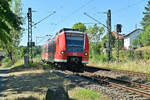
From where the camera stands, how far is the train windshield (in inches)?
665

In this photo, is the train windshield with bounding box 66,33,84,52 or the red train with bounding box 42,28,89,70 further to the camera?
the train windshield with bounding box 66,33,84,52

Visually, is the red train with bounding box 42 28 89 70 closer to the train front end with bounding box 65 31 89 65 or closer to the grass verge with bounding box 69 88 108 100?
the train front end with bounding box 65 31 89 65

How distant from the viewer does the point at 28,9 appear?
1087 inches

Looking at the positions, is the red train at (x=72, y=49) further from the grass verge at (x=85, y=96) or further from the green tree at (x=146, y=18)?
the green tree at (x=146, y=18)

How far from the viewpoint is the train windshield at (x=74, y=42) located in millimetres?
16891

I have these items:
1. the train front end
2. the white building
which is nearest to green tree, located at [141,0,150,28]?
the white building

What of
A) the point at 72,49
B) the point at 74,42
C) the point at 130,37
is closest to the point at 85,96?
the point at 72,49

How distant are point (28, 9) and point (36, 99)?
21223 mm

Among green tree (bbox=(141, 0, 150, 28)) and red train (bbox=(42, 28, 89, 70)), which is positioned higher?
green tree (bbox=(141, 0, 150, 28))

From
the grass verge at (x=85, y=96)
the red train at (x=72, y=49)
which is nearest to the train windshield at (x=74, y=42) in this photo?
the red train at (x=72, y=49)

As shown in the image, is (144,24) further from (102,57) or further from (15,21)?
(15,21)

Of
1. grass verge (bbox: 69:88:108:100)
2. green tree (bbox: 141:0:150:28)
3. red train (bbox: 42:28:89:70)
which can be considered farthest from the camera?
green tree (bbox: 141:0:150:28)

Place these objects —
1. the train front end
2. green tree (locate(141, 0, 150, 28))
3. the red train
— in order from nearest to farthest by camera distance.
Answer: the red train < the train front end < green tree (locate(141, 0, 150, 28))

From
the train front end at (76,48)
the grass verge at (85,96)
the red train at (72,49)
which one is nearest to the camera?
the grass verge at (85,96)
